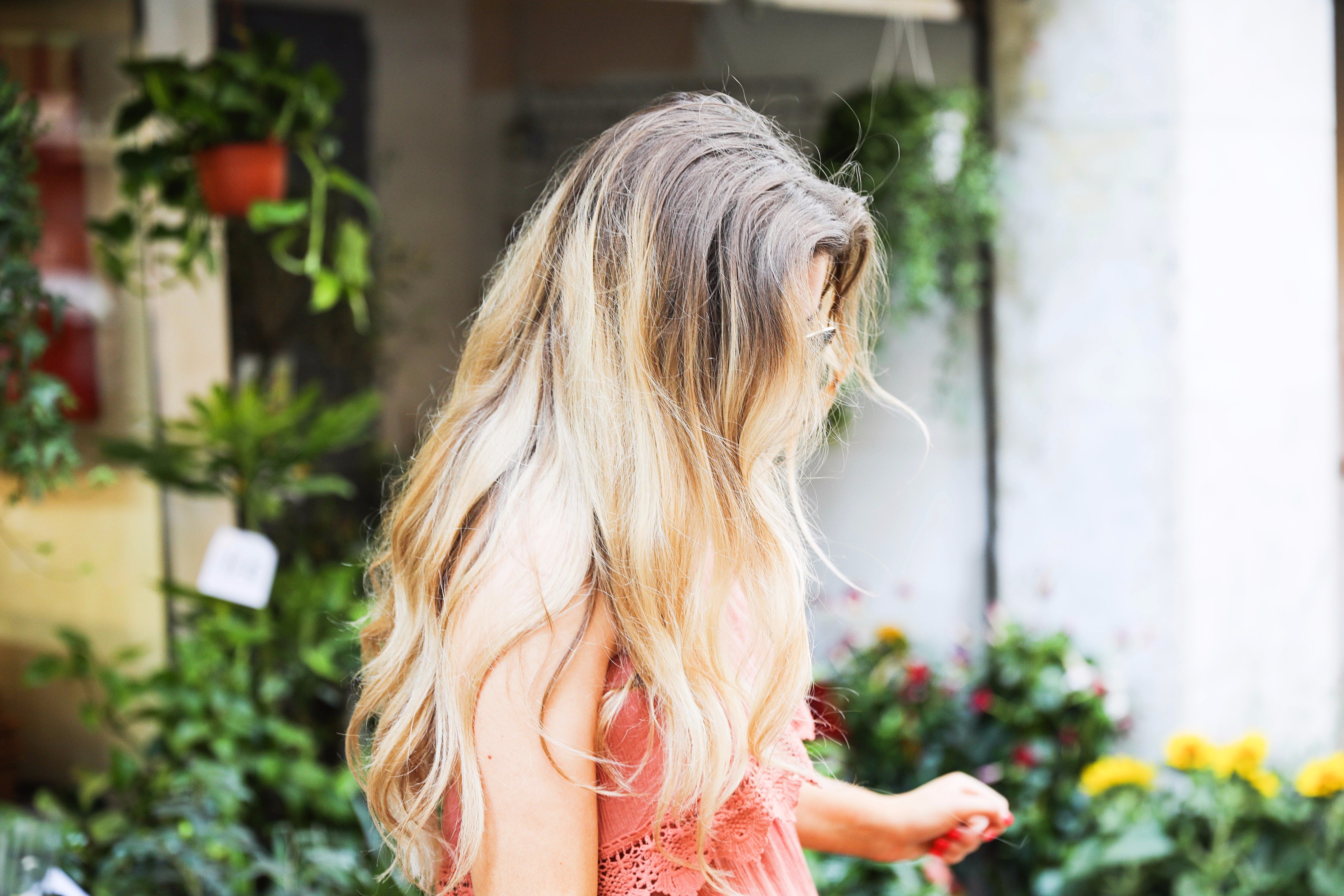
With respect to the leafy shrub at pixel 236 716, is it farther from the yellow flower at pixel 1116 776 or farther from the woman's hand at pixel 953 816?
the yellow flower at pixel 1116 776

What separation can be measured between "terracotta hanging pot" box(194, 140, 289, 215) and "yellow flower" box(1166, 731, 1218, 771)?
2.17m

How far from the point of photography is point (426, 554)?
2.86 feet

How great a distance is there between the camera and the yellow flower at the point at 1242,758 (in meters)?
2.04

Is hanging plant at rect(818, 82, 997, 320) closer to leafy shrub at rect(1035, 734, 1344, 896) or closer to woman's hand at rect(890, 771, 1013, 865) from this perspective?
leafy shrub at rect(1035, 734, 1344, 896)

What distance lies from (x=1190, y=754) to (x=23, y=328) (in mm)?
2285

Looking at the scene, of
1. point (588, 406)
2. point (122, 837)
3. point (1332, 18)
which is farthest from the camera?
point (1332, 18)

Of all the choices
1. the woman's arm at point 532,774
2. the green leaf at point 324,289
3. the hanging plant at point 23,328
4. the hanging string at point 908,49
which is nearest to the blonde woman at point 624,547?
the woman's arm at point 532,774

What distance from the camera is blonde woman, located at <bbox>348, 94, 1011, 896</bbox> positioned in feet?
2.59

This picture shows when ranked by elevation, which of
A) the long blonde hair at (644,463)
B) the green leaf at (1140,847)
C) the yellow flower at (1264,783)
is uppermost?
the long blonde hair at (644,463)

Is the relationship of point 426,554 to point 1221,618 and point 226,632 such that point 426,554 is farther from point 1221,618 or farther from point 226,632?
point 1221,618

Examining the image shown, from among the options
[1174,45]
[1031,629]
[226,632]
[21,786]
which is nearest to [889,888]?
[1031,629]

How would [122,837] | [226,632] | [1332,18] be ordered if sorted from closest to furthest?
1. [122,837]
2. [226,632]
3. [1332,18]

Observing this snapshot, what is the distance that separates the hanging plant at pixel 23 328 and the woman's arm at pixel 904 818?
4.35 ft

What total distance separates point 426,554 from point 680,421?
239 millimetres
